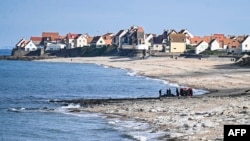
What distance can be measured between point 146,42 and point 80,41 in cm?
2700

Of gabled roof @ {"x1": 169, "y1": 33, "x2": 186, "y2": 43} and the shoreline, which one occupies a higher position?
gabled roof @ {"x1": 169, "y1": 33, "x2": 186, "y2": 43}

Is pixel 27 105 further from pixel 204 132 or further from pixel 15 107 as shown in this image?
pixel 204 132

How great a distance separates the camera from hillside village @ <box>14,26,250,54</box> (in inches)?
5084

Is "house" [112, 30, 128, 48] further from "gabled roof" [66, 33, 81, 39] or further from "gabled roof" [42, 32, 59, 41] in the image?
"gabled roof" [42, 32, 59, 41]

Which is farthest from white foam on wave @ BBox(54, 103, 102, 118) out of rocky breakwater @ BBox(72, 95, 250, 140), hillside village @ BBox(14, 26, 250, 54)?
hillside village @ BBox(14, 26, 250, 54)

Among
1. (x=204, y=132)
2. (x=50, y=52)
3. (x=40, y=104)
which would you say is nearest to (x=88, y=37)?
(x=50, y=52)

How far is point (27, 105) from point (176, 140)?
1964 cm

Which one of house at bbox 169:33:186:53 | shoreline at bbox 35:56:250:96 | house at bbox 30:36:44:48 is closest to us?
shoreline at bbox 35:56:250:96

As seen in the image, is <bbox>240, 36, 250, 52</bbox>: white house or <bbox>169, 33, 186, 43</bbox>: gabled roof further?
<bbox>169, 33, 186, 43</bbox>: gabled roof

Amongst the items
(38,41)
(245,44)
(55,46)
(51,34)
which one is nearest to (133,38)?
(55,46)

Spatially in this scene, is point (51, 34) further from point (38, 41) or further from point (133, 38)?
point (133, 38)

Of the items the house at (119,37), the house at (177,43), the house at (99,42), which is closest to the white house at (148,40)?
the house at (119,37)

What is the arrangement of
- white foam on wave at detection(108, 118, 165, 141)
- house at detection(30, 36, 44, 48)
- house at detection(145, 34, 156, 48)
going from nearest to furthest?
white foam on wave at detection(108, 118, 165, 141) → house at detection(145, 34, 156, 48) → house at detection(30, 36, 44, 48)

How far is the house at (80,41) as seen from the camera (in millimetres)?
169625
